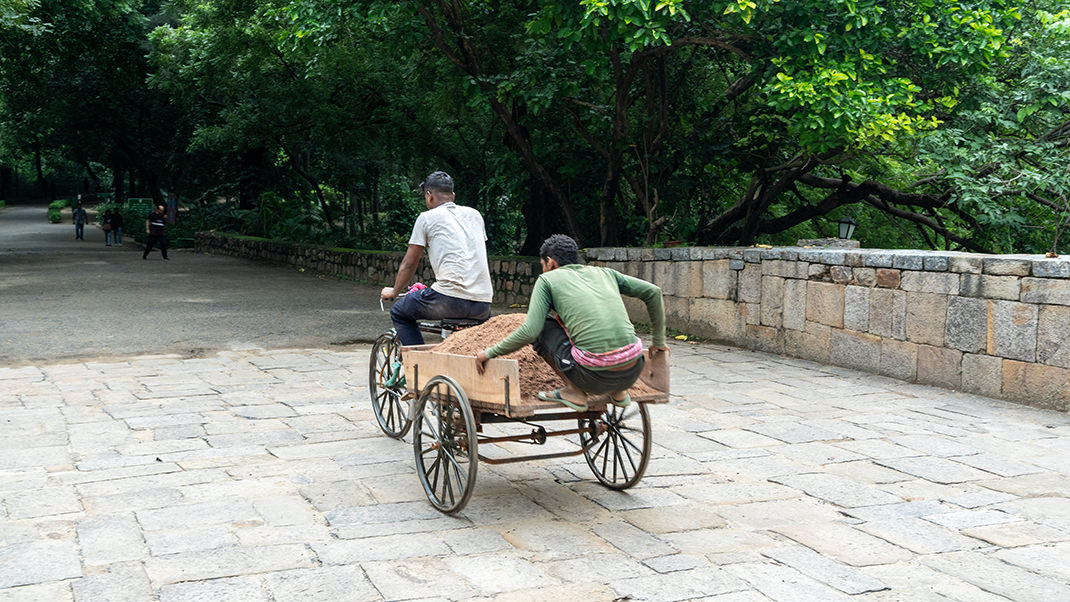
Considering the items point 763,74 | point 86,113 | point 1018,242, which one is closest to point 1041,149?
point 1018,242

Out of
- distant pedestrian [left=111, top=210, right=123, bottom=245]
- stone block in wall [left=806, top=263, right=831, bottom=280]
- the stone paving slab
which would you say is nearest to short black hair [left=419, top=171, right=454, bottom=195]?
the stone paving slab

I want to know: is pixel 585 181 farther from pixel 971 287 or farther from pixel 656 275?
pixel 971 287

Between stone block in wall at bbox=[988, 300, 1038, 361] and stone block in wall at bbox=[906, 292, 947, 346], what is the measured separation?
18.9 inches

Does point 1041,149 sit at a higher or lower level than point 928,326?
higher

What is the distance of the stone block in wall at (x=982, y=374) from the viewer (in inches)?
312

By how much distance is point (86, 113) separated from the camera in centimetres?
3247

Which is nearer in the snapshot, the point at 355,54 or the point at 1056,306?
the point at 1056,306

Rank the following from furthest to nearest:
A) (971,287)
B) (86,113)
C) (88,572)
Result: (86,113) → (971,287) → (88,572)

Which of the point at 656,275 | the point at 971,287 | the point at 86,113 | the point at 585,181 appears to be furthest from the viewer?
the point at 86,113

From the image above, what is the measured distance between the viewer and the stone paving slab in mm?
3934

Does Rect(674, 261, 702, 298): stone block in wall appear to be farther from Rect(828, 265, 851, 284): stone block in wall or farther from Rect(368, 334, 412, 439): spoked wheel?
Rect(368, 334, 412, 439): spoked wheel

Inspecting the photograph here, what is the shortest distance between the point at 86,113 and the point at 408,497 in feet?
103

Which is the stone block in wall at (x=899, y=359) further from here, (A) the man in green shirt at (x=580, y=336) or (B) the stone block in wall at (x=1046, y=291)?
(A) the man in green shirt at (x=580, y=336)

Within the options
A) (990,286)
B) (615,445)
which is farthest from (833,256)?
(615,445)
